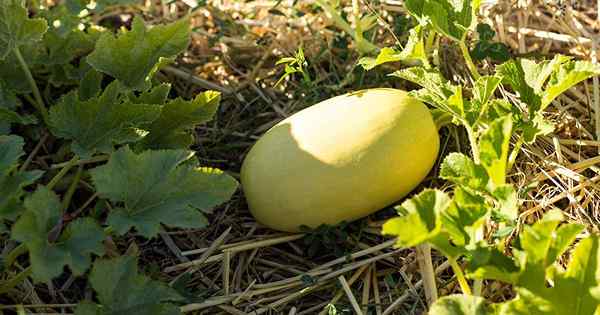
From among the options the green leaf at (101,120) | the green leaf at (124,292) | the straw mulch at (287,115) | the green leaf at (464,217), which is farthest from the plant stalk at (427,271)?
the green leaf at (101,120)

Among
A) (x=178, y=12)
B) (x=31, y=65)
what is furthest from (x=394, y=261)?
(x=178, y=12)

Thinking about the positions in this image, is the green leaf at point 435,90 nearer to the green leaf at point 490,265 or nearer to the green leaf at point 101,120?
the green leaf at point 490,265


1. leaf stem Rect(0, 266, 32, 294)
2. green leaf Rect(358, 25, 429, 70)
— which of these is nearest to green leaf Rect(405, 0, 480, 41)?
green leaf Rect(358, 25, 429, 70)

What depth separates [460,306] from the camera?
4.98 ft

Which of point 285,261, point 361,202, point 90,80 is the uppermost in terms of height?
point 90,80

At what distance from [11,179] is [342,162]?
678 millimetres

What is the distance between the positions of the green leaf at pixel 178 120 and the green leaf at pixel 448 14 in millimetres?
484

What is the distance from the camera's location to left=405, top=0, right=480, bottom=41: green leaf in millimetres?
1910

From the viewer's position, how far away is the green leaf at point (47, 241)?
4.94ft

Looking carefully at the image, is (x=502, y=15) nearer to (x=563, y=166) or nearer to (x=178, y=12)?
(x=563, y=166)

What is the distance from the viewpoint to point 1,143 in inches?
67.3

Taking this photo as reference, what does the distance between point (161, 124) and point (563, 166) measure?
35.1 inches

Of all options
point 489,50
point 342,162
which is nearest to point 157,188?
point 342,162

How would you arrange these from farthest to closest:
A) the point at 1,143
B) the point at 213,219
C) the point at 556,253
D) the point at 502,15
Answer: the point at 502,15 < the point at 213,219 < the point at 1,143 < the point at 556,253
